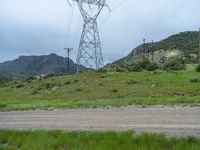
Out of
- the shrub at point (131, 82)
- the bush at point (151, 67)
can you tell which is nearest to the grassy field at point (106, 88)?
the shrub at point (131, 82)

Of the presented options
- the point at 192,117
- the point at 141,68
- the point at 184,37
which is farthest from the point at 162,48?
the point at 192,117

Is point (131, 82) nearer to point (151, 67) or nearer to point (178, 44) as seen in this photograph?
point (151, 67)

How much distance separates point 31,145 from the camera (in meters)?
12.6

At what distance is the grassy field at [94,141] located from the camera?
11.7 meters

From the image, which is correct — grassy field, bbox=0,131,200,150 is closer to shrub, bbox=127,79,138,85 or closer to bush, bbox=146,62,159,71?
shrub, bbox=127,79,138,85

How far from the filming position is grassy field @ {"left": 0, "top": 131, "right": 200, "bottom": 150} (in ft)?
38.5

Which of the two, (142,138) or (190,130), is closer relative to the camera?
(142,138)

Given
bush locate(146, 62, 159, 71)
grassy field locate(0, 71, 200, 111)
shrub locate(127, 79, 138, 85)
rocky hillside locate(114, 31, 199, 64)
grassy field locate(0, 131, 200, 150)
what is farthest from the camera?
rocky hillside locate(114, 31, 199, 64)

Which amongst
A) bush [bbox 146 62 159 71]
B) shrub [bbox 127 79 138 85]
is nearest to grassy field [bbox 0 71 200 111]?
shrub [bbox 127 79 138 85]

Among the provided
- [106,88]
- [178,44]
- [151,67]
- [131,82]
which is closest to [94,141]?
[106,88]

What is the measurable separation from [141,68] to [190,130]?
58.6m

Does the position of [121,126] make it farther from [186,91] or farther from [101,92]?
[101,92]

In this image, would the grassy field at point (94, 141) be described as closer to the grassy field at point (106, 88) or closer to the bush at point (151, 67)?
the grassy field at point (106, 88)

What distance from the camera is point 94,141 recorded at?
41.3 feet
